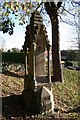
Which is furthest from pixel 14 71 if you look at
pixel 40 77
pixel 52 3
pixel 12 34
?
pixel 40 77

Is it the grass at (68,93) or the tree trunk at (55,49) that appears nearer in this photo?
the grass at (68,93)

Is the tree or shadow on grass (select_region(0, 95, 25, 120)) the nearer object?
shadow on grass (select_region(0, 95, 25, 120))

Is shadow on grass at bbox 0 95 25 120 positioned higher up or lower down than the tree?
lower down

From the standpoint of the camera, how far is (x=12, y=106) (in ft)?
36.3

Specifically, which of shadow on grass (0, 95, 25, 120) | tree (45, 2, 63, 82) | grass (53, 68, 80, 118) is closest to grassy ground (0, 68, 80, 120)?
grass (53, 68, 80, 118)

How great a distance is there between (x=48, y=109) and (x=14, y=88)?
3.34m

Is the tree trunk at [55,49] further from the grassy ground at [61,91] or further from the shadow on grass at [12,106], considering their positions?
the shadow on grass at [12,106]

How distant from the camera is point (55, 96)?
14.1 metres

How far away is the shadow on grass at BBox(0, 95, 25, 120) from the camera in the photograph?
10.2m

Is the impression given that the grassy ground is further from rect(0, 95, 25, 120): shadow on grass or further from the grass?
rect(0, 95, 25, 120): shadow on grass

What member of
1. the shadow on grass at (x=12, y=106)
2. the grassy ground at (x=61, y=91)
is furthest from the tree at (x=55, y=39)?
the shadow on grass at (x=12, y=106)

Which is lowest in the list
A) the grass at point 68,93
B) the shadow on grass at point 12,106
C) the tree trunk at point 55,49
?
the grass at point 68,93

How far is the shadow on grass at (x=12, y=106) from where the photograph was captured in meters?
10.2

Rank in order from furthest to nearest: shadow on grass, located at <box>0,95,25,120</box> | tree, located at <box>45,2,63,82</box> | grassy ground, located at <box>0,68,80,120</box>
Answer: tree, located at <box>45,2,63,82</box>
grassy ground, located at <box>0,68,80,120</box>
shadow on grass, located at <box>0,95,25,120</box>
